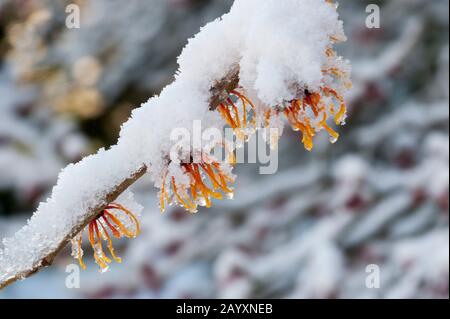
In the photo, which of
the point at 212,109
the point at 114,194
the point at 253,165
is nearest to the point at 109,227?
the point at 114,194

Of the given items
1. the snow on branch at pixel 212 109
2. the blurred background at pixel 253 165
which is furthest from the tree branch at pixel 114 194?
the blurred background at pixel 253 165

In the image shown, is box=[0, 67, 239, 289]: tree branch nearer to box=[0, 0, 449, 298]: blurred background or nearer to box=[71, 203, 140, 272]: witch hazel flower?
box=[71, 203, 140, 272]: witch hazel flower

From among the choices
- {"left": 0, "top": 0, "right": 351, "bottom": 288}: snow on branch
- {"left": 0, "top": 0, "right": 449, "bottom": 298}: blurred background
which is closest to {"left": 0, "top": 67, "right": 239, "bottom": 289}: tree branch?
{"left": 0, "top": 0, "right": 351, "bottom": 288}: snow on branch

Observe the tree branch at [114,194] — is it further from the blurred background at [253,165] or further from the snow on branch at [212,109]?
the blurred background at [253,165]

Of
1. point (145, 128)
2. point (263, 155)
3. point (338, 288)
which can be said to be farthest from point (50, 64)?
point (145, 128)

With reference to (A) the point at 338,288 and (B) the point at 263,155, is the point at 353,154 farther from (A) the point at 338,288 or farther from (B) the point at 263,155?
(A) the point at 338,288

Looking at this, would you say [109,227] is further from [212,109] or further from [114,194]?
[212,109]

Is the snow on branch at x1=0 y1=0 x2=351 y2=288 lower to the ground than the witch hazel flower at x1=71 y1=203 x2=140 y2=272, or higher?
higher
